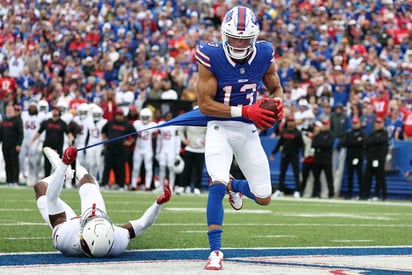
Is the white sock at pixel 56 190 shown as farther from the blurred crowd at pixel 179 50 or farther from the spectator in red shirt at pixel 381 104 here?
the spectator in red shirt at pixel 381 104

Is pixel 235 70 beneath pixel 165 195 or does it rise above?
above

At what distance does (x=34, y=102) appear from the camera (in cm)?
2178

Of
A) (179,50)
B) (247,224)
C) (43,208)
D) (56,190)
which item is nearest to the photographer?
(56,190)

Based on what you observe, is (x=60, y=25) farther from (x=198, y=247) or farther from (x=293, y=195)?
(x=198, y=247)

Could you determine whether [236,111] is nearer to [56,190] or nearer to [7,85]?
[56,190]

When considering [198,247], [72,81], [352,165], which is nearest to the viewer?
[198,247]

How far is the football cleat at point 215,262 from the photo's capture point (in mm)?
6531

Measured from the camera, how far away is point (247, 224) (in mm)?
11133

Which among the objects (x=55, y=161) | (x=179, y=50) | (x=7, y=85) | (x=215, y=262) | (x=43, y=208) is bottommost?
(x=215, y=262)

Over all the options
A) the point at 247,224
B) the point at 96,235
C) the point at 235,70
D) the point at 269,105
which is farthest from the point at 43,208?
the point at 247,224

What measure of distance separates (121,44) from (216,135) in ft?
61.0

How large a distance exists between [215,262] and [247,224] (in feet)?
15.0

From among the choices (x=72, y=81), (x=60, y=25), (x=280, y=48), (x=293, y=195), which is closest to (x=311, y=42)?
(x=280, y=48)

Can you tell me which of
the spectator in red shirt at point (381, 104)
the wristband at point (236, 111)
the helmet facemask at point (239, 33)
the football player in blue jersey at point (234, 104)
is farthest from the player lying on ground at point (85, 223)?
the spectator in red shirt at point (381, 104)
